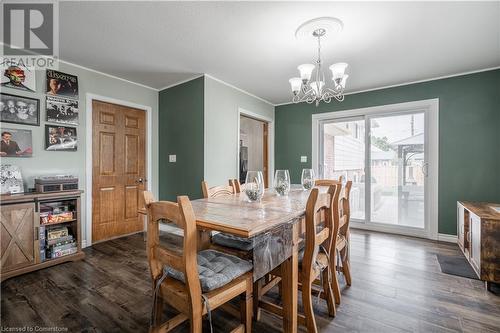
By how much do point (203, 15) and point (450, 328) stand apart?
3.03 metres

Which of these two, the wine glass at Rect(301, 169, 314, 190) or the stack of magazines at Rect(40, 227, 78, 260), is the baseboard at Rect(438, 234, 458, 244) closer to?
the wine glass at Rect(301, 169, 314, 190)

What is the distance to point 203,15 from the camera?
2.00 meters

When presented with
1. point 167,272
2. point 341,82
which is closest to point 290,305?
point 167,272

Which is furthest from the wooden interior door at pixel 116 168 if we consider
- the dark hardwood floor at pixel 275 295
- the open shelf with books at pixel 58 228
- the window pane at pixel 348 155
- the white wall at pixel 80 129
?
the window pane at pixel 348 155

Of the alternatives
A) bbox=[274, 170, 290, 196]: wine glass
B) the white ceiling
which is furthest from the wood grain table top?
the white ceiling

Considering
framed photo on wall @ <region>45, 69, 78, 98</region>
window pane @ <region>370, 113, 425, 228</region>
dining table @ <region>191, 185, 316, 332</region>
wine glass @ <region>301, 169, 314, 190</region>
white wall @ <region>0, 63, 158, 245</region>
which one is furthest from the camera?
window pane @ <region>370, 113, 425, 228</region>

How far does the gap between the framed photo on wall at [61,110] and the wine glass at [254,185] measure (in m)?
2.65

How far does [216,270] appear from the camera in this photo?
4.02 ft

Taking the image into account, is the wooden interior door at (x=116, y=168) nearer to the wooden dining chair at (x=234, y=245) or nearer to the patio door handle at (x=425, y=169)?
the wooden dining chair at (x=234, y=245)

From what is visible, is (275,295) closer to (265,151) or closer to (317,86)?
(317,86)

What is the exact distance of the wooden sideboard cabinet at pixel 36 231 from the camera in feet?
7.23

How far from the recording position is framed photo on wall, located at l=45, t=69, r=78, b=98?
2737mm

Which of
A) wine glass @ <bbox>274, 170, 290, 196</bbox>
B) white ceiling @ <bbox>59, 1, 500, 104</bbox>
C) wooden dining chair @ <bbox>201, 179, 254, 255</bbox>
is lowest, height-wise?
wooden dining chair @ <bbox>201, 179, 254, 255</bbox>

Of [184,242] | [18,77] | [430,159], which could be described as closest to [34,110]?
[18,77]
